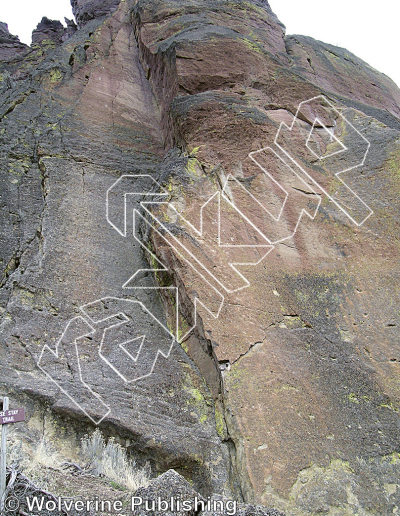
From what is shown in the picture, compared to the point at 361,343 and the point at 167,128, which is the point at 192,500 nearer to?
the point at 361,343

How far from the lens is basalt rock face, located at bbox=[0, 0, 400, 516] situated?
4273 mm

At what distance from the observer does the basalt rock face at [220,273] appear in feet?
14.0

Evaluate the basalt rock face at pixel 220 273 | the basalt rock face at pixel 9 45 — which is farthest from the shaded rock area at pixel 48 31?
the basalt rock face at pixel 220 273

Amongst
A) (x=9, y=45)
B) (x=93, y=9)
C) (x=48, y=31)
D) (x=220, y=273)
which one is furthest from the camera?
(x=48, y=31)

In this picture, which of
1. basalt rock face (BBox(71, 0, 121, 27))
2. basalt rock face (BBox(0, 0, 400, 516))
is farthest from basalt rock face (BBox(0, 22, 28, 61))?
basalt rock face (BBox(0, 0, 400, 516))

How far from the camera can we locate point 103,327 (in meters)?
5.41

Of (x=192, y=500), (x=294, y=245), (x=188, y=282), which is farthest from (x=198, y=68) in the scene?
(x=192, y=500)

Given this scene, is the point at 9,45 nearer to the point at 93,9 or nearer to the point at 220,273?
the point at 93,9

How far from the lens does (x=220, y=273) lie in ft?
17.0

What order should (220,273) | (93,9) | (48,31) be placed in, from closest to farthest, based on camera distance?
(220,273) → (93,9) → (48,31)

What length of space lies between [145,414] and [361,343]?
240 centimetres

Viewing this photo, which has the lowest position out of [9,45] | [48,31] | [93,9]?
[9,45]

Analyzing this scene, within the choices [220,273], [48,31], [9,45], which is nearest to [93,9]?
[48,31]

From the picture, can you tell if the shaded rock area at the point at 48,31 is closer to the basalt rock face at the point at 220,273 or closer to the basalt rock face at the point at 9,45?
the basalt rock face at the point at 9,45
